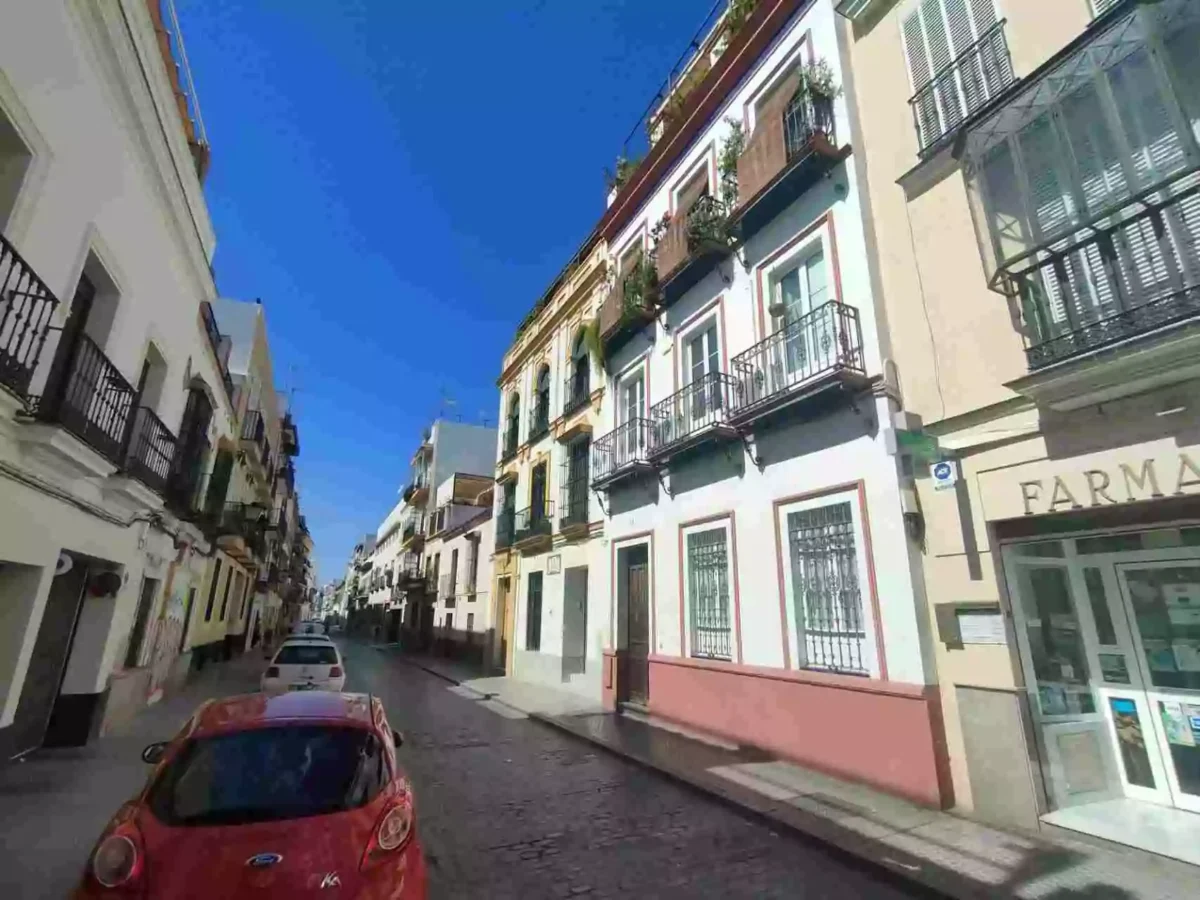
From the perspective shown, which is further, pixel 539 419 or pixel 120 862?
pixel 539 419

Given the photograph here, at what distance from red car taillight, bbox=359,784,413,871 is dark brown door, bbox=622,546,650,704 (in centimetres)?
815

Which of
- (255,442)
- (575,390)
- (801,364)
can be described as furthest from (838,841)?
(255,442)

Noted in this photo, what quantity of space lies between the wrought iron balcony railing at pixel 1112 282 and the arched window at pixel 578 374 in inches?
430

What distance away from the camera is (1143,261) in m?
4.79

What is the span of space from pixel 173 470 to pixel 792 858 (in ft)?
36.5

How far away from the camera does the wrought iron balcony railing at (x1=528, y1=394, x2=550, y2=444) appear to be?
57.1ft

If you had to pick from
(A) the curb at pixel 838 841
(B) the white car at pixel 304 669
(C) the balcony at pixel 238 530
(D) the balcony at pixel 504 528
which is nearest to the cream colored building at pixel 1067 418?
(A) the curb at pixel 838 841

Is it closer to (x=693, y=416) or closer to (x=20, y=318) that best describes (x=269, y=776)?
(x=20, y=318)

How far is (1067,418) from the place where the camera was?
5.25 metres

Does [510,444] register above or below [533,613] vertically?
above

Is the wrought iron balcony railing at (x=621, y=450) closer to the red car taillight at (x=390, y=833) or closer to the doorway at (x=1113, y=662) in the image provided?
the doorway at (x=1113, y=662)

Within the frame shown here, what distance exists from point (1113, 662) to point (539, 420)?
48.4 feet

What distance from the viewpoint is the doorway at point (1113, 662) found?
16.1 ft

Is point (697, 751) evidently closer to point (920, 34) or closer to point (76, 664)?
point (76, 664)
